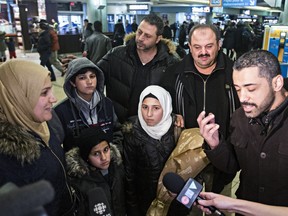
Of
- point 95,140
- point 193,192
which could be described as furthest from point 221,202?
point 95,140

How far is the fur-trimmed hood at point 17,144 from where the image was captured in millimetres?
1153

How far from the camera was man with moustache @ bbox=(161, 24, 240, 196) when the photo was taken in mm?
2160

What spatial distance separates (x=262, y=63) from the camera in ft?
4.33

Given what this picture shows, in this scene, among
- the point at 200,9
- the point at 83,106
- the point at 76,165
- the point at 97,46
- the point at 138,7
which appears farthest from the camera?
the point at 200,9

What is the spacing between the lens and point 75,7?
22.9m

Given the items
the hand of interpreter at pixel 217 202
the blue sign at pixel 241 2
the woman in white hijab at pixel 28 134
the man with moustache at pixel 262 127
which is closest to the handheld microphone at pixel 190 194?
the hand of interpreter at pixel 217 202

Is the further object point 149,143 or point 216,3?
point 216,3

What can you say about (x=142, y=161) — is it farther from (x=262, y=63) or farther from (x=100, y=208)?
(x=262, y=63)

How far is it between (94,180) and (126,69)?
123cm

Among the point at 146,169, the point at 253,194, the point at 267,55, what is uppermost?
the point at 267,55

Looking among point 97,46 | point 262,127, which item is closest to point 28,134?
point 262,127

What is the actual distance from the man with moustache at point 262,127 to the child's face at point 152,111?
63 cm

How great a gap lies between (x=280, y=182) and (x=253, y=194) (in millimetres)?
190

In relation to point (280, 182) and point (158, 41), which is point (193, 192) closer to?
point (280, 182)
